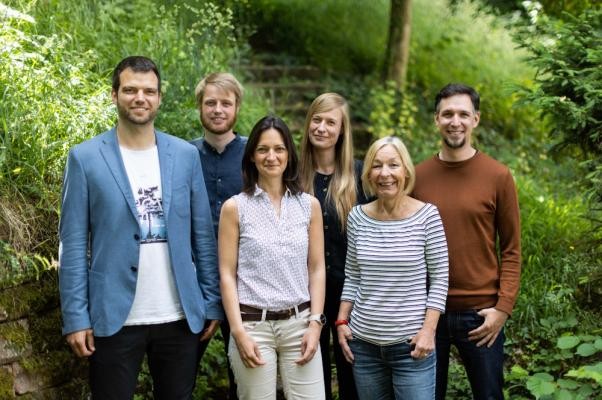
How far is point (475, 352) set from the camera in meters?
3.56

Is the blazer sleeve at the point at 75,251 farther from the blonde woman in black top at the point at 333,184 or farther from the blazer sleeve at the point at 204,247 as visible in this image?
the blonde woman in black top at the point at 333,184

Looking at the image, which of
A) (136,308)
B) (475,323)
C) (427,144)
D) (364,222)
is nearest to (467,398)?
(475,323)

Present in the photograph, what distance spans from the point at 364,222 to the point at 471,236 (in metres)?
0.51

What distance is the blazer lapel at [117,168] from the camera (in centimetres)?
325

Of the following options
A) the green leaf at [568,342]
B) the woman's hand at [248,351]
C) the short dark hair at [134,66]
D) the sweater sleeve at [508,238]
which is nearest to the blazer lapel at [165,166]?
the short dark hair at [134,66]

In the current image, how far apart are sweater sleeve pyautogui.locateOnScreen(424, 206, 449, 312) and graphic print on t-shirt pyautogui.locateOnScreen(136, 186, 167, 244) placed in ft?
3.95

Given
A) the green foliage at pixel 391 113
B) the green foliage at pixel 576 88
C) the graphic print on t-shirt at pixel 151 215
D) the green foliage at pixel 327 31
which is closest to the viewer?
the graphic print on t-shirt at pixel 151 215

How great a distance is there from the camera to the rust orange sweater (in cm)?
356

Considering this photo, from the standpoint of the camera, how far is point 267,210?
348cm

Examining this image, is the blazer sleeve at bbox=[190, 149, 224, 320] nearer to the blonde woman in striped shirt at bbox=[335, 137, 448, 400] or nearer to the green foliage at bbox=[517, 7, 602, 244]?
the blonde woman in striped shirt at bbox=[335, 137, 448, 400]

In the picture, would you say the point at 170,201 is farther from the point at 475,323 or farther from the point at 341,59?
the point at 341,59

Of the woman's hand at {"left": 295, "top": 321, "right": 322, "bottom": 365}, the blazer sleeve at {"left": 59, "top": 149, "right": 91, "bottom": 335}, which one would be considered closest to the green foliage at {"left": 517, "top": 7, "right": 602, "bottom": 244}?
the woman's hand at {"left": 295, "top": 321, "right": 322, "bottom": 365}

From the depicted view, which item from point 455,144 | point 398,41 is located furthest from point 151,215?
point 398,41

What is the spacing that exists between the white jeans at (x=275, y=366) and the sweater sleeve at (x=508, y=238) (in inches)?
36.7
